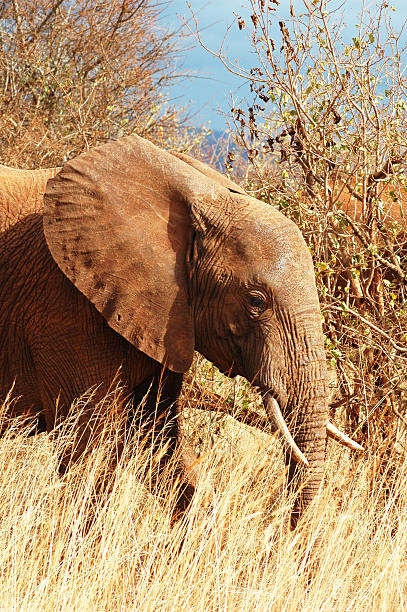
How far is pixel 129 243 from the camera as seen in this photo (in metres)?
4.16

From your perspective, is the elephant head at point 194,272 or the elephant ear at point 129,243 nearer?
the elephant head at point 194,272

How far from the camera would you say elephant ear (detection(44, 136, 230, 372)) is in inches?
163

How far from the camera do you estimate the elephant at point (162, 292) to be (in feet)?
13.1

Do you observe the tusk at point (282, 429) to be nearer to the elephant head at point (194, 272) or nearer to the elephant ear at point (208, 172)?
the elephant head at point (194, 272)

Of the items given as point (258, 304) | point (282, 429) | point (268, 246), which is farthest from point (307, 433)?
point (268, 246)

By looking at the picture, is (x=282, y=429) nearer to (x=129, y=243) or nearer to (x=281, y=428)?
(x=281, y=428)

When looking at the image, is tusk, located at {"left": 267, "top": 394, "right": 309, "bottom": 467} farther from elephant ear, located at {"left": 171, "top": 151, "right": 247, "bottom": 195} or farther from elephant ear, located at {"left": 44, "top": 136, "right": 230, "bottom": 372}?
elephant ear, located at {"left": 171, "top": 151, "right": 247, "bottom": 195}

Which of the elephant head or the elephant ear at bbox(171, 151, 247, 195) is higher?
the elephant ear at bbox(171, 151, 247, 195)

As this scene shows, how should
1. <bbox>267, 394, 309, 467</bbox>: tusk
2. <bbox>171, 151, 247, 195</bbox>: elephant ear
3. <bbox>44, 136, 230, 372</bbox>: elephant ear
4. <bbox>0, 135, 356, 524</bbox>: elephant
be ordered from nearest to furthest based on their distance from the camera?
<bbox>267, 394, 309, 467</bbox>: tusk, <bbox>0, 135, 356, 524</bbox>: elephant, <bbox>44, 136, 230, 372</bbox>: elephant ear, <bbox>171, 151, 247, 195</bbox>: elephant ear

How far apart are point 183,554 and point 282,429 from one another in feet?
2.35

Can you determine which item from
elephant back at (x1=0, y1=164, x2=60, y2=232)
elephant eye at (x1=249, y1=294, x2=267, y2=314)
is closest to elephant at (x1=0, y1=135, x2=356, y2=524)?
elephant eye at (x1=249, y1=294, x2=267, y2=314)

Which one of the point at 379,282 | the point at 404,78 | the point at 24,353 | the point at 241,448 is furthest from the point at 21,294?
the point at 404,78

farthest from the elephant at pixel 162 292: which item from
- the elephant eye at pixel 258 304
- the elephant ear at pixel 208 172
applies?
the elephant ear at pixel 208 172

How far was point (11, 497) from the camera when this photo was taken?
13.7 ft
